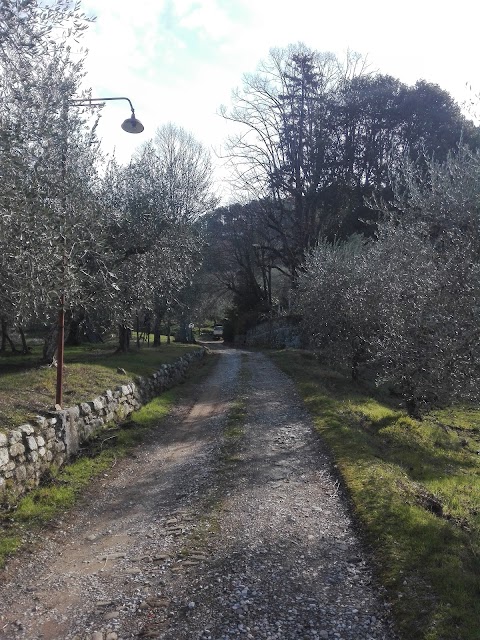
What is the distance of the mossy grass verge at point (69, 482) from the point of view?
23.6 ft

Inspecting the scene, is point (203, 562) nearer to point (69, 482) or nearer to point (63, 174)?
point (69, 482)

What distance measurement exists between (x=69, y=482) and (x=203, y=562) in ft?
13.1

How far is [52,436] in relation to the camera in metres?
9.87

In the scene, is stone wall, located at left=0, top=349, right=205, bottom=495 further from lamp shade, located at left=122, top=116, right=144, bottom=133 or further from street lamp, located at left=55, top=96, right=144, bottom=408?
lamp shade, located at left=122, top=116, right=144, bottom=133

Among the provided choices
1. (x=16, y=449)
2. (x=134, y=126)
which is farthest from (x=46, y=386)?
(x=134, y=126)

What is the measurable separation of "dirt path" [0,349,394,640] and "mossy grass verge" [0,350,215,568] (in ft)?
0.92

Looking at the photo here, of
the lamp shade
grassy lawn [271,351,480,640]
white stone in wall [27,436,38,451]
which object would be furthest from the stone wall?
the lamp shade

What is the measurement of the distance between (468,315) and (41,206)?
21.8 feet

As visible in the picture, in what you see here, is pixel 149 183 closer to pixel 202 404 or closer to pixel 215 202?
pixel 202 404

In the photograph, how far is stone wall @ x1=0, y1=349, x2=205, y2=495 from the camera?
8.31 m

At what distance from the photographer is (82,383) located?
1369cm

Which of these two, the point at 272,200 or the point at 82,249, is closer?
the point at 82,249

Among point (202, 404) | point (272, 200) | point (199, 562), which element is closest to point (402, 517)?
point (199, 562)

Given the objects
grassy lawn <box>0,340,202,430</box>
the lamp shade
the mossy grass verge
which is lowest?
the mossy grass verge
